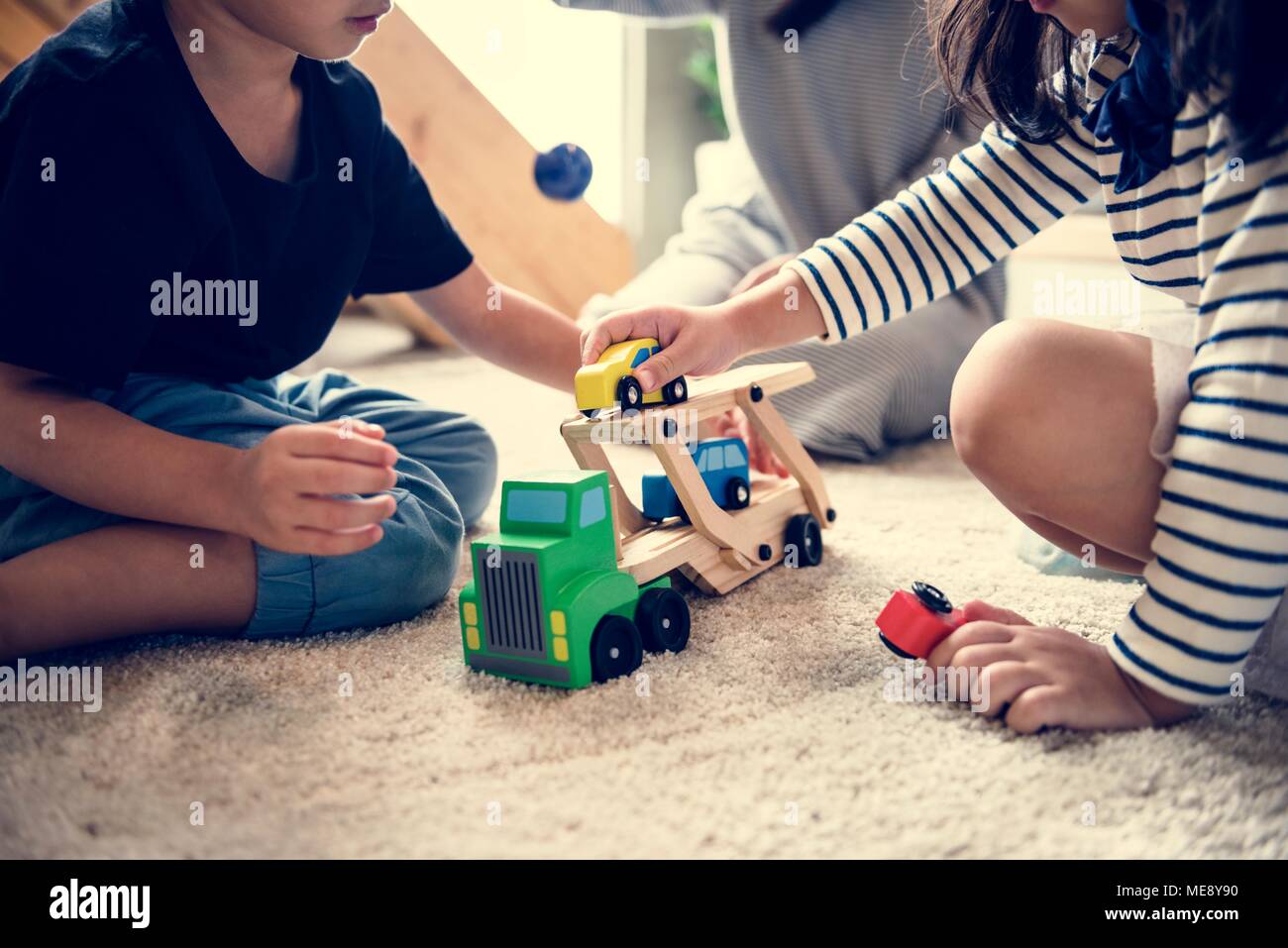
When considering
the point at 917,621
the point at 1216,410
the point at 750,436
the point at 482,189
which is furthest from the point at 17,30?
the point at 1216,410

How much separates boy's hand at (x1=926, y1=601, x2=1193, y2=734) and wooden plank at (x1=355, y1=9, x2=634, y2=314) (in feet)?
4.90

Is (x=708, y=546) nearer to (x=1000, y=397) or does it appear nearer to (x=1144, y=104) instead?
(x=1000, y=397)

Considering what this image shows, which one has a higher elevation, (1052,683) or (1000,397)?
(1000,397)

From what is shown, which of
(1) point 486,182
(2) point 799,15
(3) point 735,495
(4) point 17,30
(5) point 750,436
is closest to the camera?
(3) point 735,495

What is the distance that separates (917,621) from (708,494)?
20 cm

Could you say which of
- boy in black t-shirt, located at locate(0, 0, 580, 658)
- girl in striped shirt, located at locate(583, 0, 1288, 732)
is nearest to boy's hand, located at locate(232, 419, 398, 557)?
boy in black t-shirt, located at locate(0, 0, 580, 658)

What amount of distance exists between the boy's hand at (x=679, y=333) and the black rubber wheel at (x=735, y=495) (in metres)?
0.12

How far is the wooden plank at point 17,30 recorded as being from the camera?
5.12 ft

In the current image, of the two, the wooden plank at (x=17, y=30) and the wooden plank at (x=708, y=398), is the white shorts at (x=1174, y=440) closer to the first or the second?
the wooden plank at (x=708, y=398)

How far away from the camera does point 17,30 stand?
1567 millimetres

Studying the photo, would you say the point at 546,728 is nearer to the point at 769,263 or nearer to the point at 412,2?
the point at 769,263

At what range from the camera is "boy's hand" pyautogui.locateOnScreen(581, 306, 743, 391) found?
756mm

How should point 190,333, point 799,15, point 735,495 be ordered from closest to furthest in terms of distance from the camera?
1. point 190,333
2. point 735,495
3. point 799,15

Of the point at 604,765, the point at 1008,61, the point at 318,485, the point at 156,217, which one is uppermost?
the point at 1008,61
